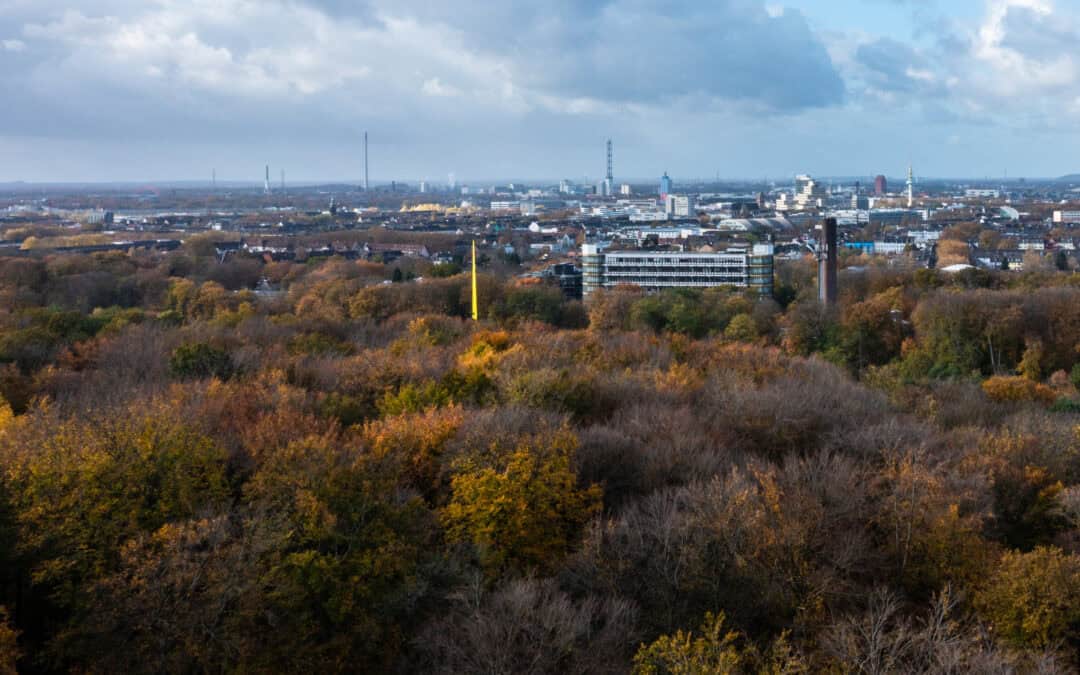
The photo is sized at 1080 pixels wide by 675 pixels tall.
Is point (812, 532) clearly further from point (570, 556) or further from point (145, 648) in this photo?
point (145, 648)

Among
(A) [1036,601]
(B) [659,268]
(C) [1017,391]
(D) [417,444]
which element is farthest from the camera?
(B) [659,268]

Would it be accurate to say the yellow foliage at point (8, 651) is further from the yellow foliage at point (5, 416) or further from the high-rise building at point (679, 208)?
the high-rise building at point (679, 208)

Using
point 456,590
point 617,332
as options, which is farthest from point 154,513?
point 617,332

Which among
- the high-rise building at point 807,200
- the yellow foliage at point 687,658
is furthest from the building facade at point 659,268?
the high-rise building at point 807,200

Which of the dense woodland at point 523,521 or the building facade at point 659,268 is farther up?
the building facade at point 659,268

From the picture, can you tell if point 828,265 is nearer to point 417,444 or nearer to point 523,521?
point 417,444

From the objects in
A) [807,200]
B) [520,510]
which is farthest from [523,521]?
[807,200]
